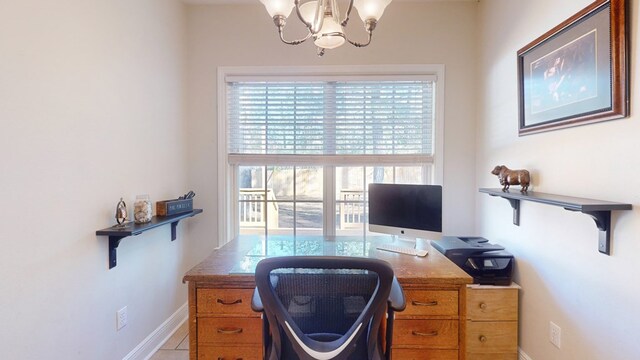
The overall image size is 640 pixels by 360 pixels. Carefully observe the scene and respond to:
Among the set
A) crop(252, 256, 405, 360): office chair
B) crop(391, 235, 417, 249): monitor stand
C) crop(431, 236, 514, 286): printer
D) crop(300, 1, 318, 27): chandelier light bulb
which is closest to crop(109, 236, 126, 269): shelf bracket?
crop(252, 256, 405, 360): office chair

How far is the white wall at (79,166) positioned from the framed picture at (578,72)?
2.46 m

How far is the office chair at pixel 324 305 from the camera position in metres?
0.94

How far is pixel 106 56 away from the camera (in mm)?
1686

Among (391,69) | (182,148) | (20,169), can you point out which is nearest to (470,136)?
(391,69)

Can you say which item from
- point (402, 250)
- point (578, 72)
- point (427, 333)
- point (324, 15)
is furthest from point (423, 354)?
point (324, 15)

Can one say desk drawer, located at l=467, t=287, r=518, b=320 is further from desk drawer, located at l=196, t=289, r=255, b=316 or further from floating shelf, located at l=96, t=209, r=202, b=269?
floating shelf, located at l=96, t=209, r=202, b=269

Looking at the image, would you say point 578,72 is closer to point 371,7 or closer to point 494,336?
point 371,7

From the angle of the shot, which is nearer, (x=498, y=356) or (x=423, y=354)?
(x=423, y=354)

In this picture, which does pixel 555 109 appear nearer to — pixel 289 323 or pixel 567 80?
pixel 567 80

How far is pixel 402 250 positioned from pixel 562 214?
0.86 metres

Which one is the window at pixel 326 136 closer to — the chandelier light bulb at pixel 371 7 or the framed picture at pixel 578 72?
the framed picture at pixel 578 72

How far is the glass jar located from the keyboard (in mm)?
1467

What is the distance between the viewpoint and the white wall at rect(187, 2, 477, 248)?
2.49 metres

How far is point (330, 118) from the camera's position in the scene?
8.44ft
